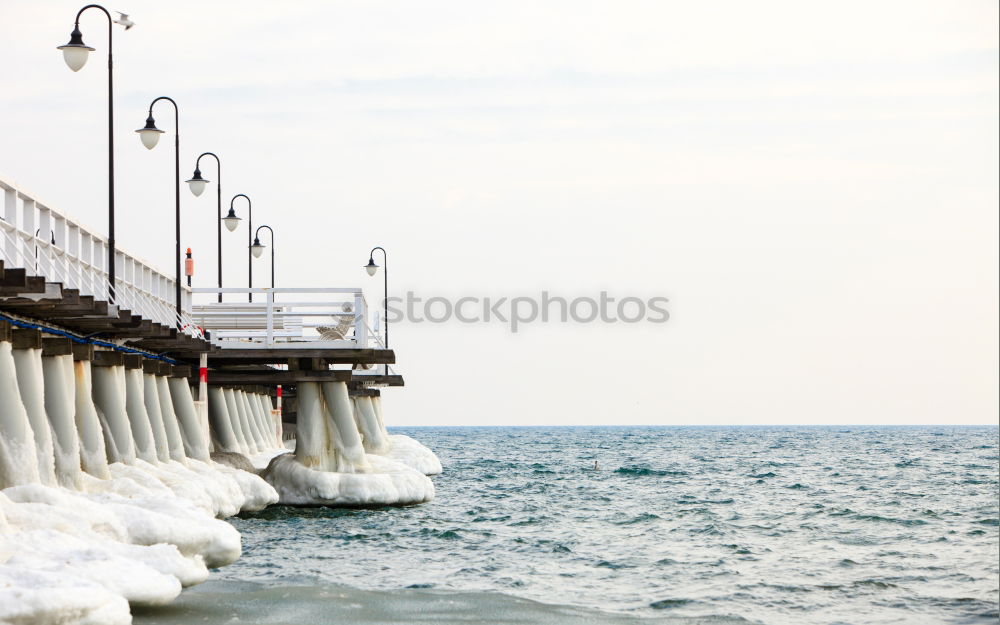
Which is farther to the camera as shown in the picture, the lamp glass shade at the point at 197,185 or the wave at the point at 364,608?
the lamp glass shade at the point at 197,185

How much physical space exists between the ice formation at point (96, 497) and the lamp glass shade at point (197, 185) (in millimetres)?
5040

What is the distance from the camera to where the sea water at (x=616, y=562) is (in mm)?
17844

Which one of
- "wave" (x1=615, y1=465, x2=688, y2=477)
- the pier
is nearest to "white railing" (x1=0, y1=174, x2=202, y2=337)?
the pier

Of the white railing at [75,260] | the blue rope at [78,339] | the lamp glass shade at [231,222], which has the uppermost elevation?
the lamp glass shade at [231,222]

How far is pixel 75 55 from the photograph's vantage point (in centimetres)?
2062

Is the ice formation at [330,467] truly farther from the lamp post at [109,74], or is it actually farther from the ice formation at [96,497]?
the lamp post at [109,74]

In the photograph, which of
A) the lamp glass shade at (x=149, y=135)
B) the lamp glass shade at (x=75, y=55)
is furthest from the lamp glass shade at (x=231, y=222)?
the lamp glass shade at (x=75, y=55)

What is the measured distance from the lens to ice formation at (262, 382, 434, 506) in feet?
97.7

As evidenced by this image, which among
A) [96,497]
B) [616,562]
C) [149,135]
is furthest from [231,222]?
[96,497]

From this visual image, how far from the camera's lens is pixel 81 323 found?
20500mm

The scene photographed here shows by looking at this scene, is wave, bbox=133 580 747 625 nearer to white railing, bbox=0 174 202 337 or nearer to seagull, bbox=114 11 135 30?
white railing, bbox=0 174 202 337

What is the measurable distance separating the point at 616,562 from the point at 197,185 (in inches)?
480

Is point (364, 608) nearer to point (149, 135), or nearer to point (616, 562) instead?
point (616, 562)

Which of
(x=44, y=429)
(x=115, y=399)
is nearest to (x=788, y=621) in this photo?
(x=44, y=429)
